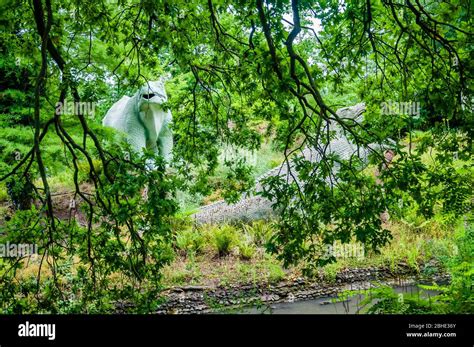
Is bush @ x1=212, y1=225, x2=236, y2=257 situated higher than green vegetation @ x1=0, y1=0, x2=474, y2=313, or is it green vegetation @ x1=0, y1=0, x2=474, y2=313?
green vegetation @ x1=0, y1=0, x2=474, y2=313

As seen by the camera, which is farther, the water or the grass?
the grass

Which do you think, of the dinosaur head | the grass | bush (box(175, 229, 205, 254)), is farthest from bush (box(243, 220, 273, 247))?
the dinosaur head

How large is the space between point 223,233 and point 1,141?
3.54 meters

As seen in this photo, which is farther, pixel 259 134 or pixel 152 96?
pixel 152 96

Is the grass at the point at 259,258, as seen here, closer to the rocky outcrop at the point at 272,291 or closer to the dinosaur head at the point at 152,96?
the rocky outcrop at the point at 272,291

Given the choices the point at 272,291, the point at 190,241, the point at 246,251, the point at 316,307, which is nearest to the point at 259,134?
the point at 316,307

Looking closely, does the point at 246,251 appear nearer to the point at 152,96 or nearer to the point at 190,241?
the point at 190,241

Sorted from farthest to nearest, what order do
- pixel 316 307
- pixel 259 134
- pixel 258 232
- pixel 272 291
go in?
pixel 258 232 < pixel 272 291 < pixel 316 307 < pixel 259 134

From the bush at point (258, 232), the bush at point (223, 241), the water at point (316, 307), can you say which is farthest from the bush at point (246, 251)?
the water at point (316, 307)

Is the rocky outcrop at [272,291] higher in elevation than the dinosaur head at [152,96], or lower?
lower

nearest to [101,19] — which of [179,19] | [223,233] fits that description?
[179,19]

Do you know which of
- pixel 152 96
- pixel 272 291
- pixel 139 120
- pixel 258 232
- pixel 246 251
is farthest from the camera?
pixel 139 120

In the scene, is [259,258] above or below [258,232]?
below

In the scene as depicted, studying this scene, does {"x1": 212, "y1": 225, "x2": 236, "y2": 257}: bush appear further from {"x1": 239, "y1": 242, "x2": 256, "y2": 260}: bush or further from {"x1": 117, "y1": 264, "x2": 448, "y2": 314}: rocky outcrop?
{"x1": 117, "y1": 264, "x2": 448, "y2": 314}: rocky outcrop
